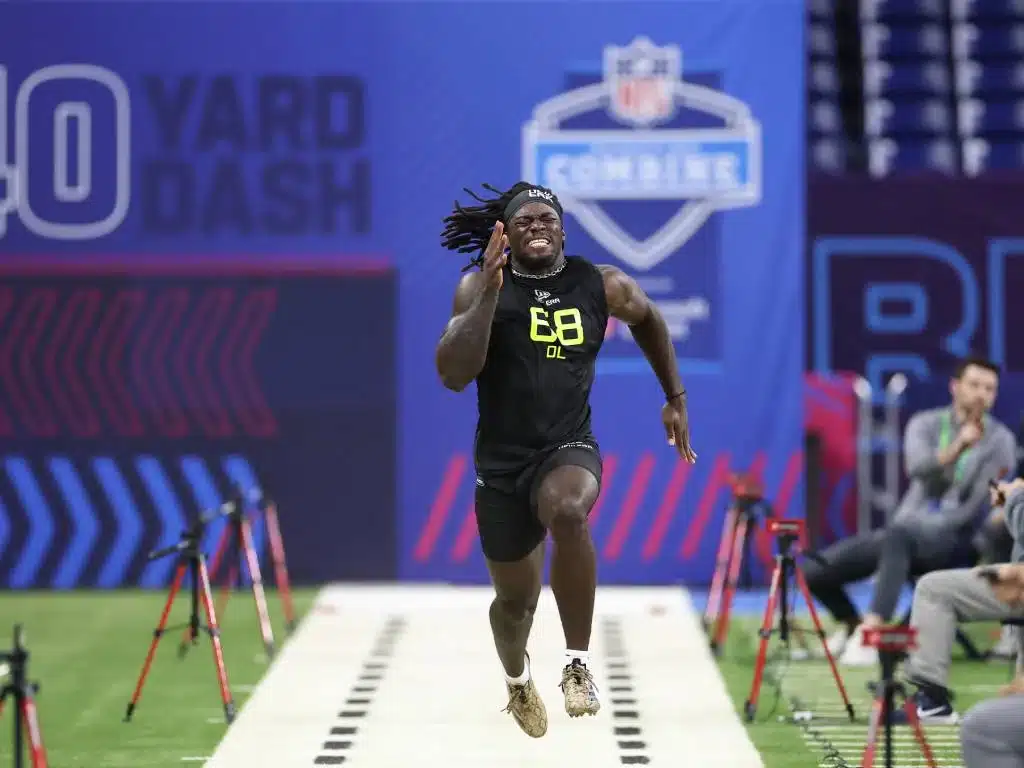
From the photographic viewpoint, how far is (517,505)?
597 cm

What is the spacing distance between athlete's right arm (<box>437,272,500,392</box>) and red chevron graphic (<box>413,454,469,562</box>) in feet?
15.8

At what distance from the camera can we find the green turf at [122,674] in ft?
22.0

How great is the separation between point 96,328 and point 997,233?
551cm

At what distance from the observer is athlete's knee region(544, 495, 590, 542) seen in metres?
5.62

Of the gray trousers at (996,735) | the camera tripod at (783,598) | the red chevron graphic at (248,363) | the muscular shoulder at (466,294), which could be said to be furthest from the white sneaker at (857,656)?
the red chevron graphic at (248,363)

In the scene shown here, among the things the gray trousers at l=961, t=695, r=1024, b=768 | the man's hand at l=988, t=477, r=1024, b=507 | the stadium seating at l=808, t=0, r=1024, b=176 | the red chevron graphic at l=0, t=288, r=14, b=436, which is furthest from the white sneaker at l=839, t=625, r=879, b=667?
the stadium seating at l=808, t=0, r=1024, b=176

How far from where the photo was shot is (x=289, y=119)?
10531mm

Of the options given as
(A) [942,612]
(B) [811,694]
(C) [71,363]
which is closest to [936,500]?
(B) [811,694]

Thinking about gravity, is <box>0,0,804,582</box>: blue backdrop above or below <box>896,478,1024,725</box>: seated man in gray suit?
above

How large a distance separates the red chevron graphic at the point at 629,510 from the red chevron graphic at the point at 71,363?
10.2 ft

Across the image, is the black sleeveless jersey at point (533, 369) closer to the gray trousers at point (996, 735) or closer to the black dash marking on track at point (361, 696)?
the black dash marking on track at point (361, 696)

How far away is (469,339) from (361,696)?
239 cm

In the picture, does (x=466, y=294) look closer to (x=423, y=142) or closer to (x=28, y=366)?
(x=423, y=142)

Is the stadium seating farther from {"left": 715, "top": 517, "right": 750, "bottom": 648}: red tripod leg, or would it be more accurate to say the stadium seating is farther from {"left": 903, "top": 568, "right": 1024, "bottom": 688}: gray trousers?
{"left": 903, "top": 568, "right": 1024, "bottom": 688}: gray trousers
